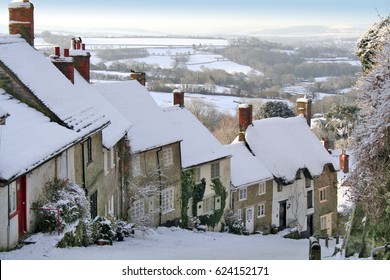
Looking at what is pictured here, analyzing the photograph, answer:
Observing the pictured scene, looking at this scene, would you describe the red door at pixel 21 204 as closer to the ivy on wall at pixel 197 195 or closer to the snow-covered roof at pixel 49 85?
the snow-covered roof at pixel 49 85

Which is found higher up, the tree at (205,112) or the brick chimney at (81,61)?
the brick chimney at (81,61)

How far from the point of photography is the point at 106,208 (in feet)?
84.1

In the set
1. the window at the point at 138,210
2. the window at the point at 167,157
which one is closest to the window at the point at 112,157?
the window at the point at 138,210

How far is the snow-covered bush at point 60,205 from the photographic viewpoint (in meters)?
17.3

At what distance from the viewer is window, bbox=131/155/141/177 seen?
29228 millimetres

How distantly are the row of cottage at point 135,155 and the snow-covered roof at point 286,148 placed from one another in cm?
9

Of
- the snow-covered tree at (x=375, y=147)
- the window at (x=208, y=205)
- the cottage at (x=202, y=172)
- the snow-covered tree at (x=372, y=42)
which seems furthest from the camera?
the window at (x=208, y=205)

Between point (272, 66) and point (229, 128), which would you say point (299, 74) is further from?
point (229, 128)

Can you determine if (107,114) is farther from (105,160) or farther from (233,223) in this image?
(233,223)

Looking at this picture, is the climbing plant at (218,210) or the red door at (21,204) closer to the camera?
the red door at (21,204)

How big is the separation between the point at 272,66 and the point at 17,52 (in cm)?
8413

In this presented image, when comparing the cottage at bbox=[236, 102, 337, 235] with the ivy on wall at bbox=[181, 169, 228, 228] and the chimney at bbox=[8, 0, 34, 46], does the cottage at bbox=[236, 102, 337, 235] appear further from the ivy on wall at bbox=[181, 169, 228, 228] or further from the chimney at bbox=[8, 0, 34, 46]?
the chimney at bbox=[8, 0, 34, 46]

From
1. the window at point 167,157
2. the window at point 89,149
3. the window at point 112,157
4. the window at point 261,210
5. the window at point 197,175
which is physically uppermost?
the window at point 89,149

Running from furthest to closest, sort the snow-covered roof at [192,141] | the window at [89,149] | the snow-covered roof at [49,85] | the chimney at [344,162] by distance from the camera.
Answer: the chimney at [344,162]
the snow-covered roof at [192,141]
the window at [89,149]
the snow-covered roof at [49,85]
